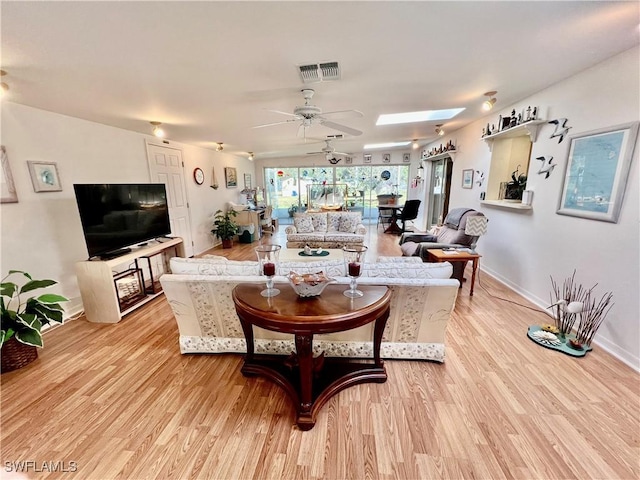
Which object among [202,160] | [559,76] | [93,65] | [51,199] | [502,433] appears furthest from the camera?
[202,160]

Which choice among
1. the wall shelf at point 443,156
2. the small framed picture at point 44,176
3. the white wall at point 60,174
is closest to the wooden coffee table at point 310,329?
the white wall at point 60,174

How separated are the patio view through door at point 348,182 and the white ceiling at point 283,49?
5.96m

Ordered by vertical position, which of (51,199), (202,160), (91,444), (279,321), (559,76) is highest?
(559,76)

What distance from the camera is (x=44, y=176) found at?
2678mm

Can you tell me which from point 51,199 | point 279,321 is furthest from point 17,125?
point 279,321

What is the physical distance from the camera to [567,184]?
253cm

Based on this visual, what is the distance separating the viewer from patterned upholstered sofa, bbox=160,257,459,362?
1.89m

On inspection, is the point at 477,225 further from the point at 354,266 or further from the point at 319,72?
the point at 319,72

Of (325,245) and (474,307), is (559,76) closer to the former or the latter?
(474,307)

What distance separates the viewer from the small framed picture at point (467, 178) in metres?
4.46

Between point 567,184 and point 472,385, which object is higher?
point 567,184

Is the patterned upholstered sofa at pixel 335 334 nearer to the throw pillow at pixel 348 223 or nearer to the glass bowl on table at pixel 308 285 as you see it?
the glass bowl on table at pixel 308 285

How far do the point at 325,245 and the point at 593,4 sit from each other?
4126mm

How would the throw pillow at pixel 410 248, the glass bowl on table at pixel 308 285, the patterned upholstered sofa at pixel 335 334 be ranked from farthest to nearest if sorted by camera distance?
the throw pillow at pixel 410 248 → the patterned upholstered sofa at pixel 335 334 → the glass bowl on table at pixel 308 285
